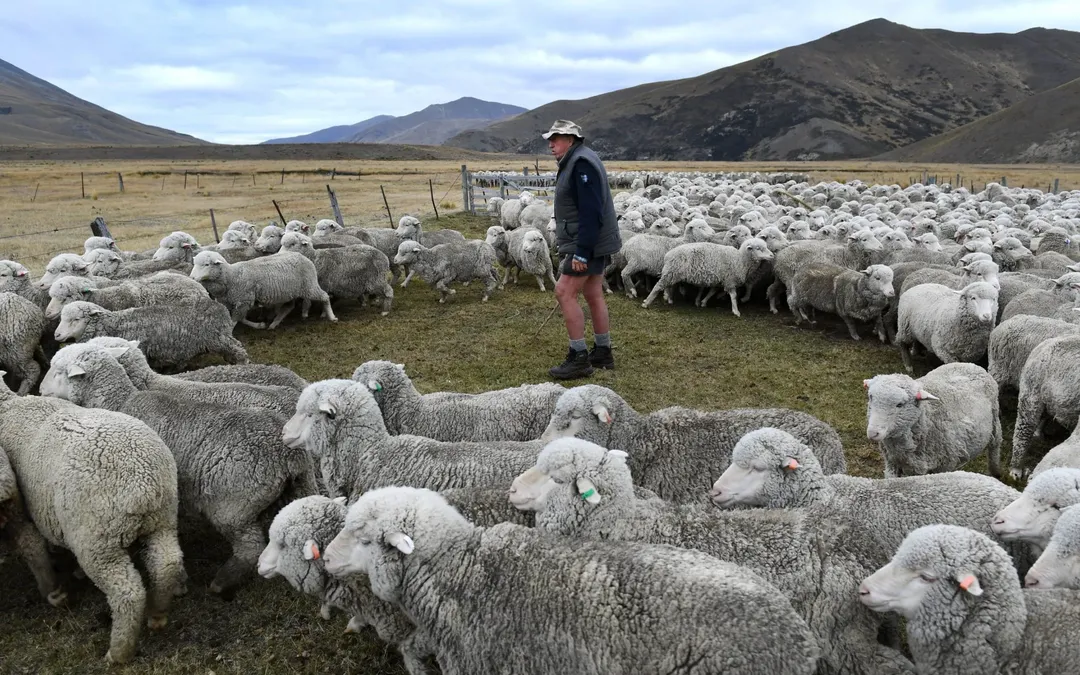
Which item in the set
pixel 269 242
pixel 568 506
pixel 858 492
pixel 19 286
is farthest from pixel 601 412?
pixel 269 242

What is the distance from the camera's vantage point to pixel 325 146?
123 metres

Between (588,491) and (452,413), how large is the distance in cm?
222

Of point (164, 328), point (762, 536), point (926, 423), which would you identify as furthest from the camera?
point (164, 328)

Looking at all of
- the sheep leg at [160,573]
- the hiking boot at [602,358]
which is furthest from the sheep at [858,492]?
the hiking boot at [602,358]

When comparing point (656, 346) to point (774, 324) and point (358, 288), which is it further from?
point (358, 288)

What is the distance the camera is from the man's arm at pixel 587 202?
741cm

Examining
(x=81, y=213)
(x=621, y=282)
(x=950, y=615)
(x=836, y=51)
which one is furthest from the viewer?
(x=836, y=51)

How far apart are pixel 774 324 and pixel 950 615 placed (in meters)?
8.10

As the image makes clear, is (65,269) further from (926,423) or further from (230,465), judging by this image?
(926,423)

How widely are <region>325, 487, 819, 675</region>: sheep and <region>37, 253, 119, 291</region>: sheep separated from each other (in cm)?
722

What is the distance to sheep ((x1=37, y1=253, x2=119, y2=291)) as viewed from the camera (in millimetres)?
8852

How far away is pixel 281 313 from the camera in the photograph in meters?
10.8

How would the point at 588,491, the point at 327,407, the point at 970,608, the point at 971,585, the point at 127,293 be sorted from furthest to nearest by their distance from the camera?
the point at 127,293
the point at 327,407
the point at 588,491
the point at 970,608
the point at 971,585

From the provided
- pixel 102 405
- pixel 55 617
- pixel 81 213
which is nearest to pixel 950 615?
pixel 55 617
